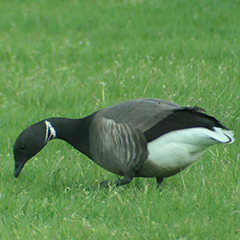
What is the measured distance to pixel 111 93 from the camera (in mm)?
7297

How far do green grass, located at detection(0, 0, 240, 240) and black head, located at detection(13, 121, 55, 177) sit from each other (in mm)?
267

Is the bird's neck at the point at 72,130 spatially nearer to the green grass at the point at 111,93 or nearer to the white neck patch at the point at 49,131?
the white neck patch at the point at 49,131

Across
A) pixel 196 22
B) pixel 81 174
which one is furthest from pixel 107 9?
pixel 81 174

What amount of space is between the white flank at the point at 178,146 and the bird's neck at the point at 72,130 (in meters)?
0.77

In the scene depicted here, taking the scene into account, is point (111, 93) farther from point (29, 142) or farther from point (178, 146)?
point (178, 146)

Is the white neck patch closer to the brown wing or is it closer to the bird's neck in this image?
the bird's neck

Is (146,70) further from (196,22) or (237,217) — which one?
(237,217)

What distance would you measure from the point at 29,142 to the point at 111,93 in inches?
105

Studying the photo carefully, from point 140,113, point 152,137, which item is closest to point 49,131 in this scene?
point 140,113

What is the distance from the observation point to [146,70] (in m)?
7.97

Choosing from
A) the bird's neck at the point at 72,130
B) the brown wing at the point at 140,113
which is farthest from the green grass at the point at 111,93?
the brown wing at the point at 140,113

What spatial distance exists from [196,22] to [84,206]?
303 inches

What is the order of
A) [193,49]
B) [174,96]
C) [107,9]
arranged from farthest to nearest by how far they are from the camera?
[107,9] → [193,49] → [174,96]

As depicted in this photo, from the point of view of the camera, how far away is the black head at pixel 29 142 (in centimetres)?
482
